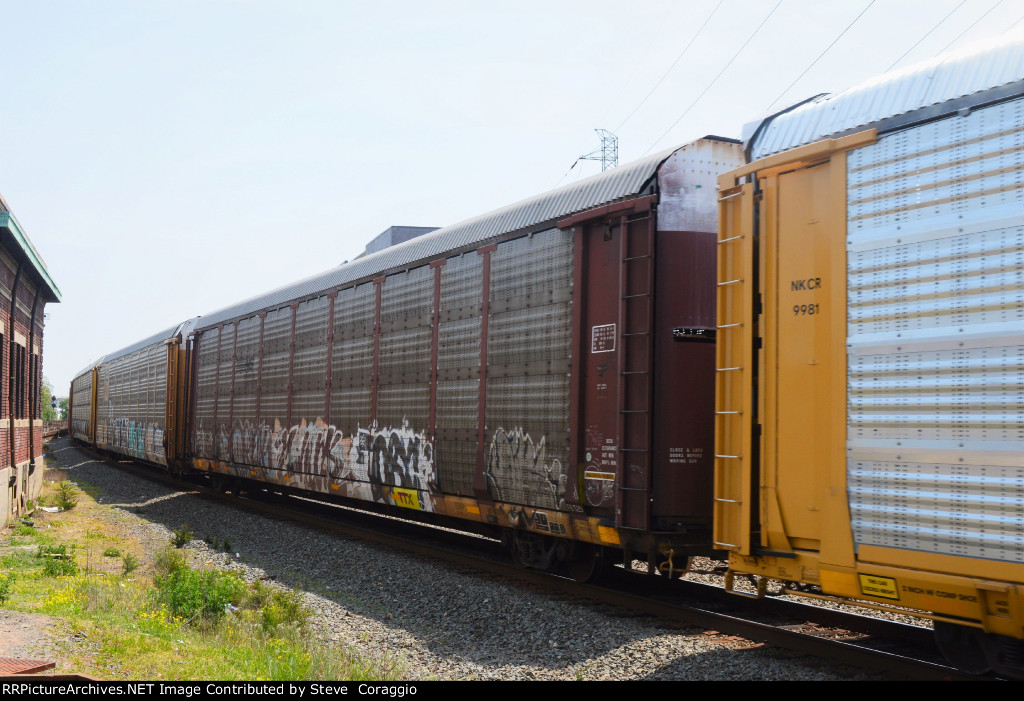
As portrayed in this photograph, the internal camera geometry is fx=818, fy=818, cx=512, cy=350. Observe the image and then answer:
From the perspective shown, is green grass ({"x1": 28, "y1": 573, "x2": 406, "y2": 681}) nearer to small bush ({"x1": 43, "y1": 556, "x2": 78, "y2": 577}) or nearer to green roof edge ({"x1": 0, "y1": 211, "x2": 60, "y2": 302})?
small bush ({"x1": 43, "y1": 556, "x2": 78, "y2": 577})

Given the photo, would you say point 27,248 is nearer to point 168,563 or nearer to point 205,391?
point 205,391

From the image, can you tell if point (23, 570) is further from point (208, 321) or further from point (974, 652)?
point (208, 321)

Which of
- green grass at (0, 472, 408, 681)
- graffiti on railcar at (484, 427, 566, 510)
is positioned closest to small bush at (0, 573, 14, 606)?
green grass at (0, 472, 408, 681)

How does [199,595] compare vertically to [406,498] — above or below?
below

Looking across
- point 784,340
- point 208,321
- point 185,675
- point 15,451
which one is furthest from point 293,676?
point 208,321

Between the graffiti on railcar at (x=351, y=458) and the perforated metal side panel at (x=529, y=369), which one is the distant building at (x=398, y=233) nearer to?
the graffiti on railcar at (x=351, y=458)

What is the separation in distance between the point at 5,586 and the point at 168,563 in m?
2.13

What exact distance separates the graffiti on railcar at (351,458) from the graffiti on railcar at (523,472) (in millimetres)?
1521

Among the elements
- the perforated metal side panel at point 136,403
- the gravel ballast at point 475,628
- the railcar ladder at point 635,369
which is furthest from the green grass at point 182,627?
the perforated metal side panel at point 136,403

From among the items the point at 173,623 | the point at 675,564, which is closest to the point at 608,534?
the point at 675,564

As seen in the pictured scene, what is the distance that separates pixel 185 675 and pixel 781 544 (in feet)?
14.2

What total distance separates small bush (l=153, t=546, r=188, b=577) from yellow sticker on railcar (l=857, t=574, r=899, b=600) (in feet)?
24.4

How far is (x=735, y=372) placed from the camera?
6461 millimetres

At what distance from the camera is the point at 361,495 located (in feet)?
42.3
